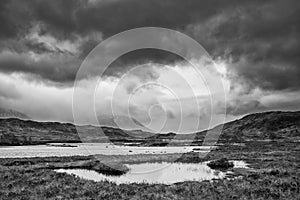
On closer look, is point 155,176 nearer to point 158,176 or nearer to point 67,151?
point 158,176

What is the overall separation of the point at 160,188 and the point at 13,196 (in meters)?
11.6

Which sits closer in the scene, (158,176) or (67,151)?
(158,176)

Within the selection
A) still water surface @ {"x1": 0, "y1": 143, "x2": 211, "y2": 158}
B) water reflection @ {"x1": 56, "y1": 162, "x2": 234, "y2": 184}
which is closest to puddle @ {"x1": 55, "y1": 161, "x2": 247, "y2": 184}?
water reflection @ {"x1": 56, "y1": 162, "x2": 234, "y2": 184}

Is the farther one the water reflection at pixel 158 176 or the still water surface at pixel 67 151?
the still water surface at pixel 67 151

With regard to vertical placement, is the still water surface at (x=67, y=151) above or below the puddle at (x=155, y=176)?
above

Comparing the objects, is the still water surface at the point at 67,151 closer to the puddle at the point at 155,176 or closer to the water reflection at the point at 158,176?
the puddle at the point at 155,176

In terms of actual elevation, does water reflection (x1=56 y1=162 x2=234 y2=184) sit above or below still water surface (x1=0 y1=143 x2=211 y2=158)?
below

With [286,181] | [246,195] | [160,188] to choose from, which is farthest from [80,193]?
[286,181]

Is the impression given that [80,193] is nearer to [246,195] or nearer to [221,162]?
[246,195]

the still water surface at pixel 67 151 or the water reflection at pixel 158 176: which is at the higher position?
the still water surface at pixel 67 151

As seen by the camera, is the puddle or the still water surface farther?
the still water surface

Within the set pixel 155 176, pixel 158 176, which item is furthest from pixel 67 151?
pixel 158 176

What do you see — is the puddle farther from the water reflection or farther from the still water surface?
the still water surface

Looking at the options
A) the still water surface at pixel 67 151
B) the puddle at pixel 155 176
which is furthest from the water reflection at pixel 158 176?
the still water surface at pixel 67 151
